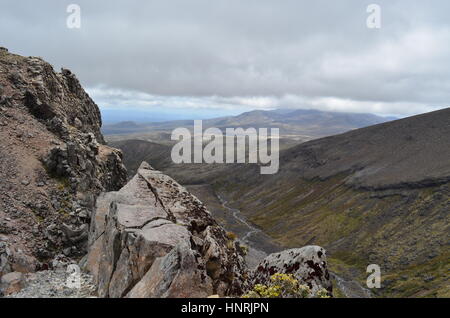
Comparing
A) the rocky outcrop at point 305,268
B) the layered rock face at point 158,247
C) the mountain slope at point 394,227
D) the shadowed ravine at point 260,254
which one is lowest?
the shadowed ravine at point 260,254

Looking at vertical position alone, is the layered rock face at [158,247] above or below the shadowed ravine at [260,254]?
above

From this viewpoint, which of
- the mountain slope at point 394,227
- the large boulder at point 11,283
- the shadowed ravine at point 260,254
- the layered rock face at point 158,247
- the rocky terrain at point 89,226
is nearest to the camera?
the layered rock face at point 158,247

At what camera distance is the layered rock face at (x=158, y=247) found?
16656 mm

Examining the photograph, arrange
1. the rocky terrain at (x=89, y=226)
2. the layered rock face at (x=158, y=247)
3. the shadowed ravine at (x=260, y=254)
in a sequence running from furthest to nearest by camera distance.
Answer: the shadowed ravine at (x=260, y=254) < the rocky terrain at (x=89, y=226) < the layered rock face at (x=158, y=247)

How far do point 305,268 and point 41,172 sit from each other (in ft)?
92.5

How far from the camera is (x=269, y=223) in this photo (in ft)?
638

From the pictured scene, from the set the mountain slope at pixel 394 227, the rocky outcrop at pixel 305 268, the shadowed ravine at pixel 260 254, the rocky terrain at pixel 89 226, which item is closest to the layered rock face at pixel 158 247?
the rocky terrain at pixel 89 226

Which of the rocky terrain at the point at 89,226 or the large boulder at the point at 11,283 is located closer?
the rocky terrain at the point at 89,226

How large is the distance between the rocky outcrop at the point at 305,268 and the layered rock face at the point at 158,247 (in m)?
4.59

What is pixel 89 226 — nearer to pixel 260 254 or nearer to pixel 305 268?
pixel 305 268

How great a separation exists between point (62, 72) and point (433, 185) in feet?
564

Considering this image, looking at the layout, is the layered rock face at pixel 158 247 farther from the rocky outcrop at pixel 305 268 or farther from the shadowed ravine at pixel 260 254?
the shadowed ravine at pixel 260 254

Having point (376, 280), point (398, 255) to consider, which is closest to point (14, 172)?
point (376, 280)
